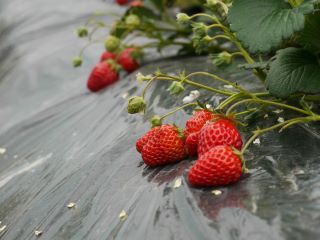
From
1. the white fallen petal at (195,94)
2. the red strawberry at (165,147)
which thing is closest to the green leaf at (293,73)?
the red strawberry at (165,147)

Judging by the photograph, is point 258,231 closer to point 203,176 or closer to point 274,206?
point 274,206

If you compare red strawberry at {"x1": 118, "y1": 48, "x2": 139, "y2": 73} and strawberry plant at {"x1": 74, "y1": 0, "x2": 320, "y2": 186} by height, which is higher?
strawberry plant at {"x1": 74, "y1": 0, "x2": 320, "y2": 186}

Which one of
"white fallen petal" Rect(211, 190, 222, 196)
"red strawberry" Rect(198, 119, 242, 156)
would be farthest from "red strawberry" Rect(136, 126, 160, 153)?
"white fallen petal" Rect(211, 190, 222, 196)

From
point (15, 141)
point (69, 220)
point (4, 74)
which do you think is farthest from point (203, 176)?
point (4, 74)

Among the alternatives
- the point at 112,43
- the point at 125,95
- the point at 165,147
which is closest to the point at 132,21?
Answer: the point at 112,43

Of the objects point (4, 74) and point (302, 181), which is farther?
point (4, 74)

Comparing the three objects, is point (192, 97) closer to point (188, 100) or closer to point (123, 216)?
point (188, 100)

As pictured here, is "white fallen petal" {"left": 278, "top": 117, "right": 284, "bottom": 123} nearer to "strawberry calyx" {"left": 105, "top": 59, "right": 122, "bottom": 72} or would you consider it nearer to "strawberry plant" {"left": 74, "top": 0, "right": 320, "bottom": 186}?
"strawberry plant" {"left": 74, "top": 0, "right": 320, "bottom": 186}
